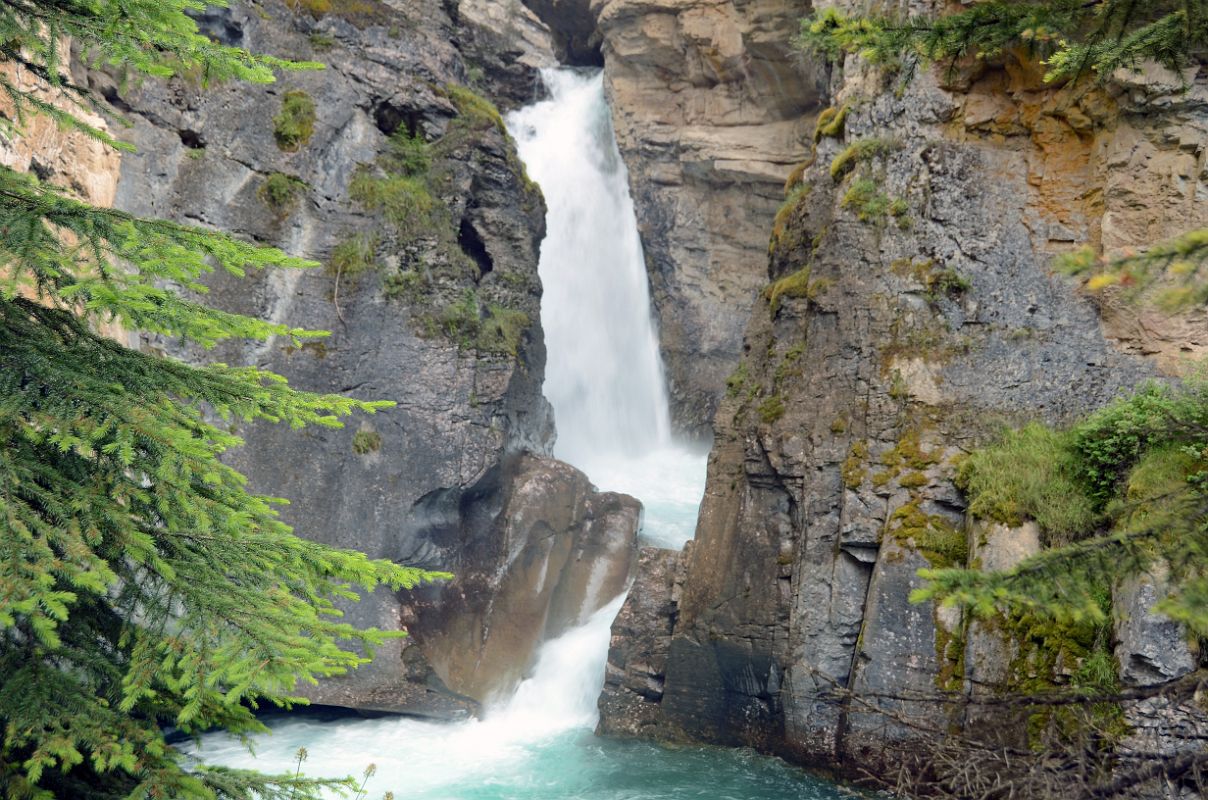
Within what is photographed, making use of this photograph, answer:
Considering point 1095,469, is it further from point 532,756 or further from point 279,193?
point 279,193

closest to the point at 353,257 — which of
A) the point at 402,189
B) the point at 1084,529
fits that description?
the point at 402,189

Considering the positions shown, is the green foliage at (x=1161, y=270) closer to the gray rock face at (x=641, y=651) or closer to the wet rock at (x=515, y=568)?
the gray rock face at (x=641, y=651)

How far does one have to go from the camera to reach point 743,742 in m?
11.5

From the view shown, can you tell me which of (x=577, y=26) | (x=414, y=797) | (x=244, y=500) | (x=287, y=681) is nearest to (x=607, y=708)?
(x=414, y=797)

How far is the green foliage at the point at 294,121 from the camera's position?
15.8 m

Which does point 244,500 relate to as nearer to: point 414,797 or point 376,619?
point 414,797

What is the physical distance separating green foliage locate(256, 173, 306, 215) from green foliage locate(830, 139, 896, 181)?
9.17 m

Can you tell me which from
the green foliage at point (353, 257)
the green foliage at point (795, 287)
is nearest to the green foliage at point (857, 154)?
the green foliage at point (795, 287)

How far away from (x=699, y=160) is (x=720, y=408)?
12.4 m

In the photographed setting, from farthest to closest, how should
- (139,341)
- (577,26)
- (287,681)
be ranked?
(577,26) < (139,341) < (287,681)

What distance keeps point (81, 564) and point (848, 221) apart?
10729 mm

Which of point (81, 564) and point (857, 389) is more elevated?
point (857, 389)

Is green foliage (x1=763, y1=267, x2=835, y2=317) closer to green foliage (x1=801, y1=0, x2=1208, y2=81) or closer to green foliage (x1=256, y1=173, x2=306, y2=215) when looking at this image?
green foliage (x1=801, y1=0, x2=1208, y2=81)

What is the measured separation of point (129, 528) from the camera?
13.4 feet
